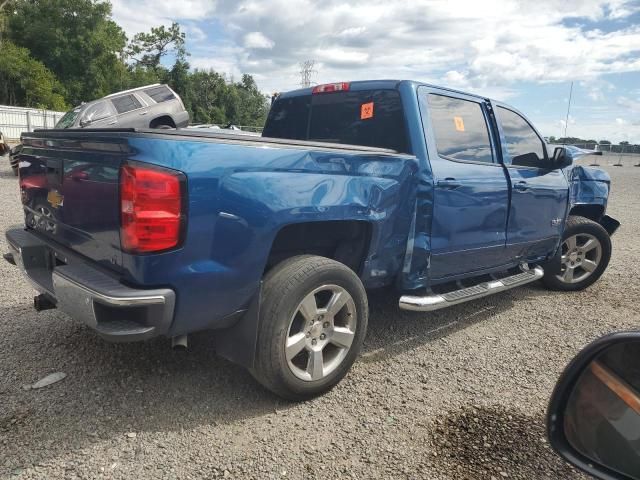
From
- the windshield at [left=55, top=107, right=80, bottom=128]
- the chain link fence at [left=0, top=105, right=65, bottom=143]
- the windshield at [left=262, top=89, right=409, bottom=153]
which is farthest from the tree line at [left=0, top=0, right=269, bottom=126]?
the windshield at [left=262, top=89, right=409, bottom=153]

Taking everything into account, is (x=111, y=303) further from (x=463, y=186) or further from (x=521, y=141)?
(x=521, y=141)

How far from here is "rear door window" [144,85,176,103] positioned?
35.9 feet

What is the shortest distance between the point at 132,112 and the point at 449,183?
8535 mm

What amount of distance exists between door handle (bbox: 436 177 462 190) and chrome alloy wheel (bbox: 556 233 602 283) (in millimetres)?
2546

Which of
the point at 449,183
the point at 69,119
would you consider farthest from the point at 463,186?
the point at 69,119

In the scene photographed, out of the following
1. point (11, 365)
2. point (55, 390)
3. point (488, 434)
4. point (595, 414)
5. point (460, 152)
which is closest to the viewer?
point (595, 414)

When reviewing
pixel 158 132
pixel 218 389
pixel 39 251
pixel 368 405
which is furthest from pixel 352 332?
pixel 39 251

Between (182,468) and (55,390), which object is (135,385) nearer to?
(55,390)

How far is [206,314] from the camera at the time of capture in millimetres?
2635

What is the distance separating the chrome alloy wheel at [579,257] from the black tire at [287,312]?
142 inches

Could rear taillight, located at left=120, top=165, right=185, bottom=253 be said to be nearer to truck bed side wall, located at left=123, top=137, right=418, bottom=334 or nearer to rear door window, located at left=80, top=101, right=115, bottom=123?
truck bed side wall, located at left=123, top=137, right=418, bottom=334

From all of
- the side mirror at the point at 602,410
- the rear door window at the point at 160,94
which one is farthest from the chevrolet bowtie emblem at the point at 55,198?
the rear door window at the point at 160,94

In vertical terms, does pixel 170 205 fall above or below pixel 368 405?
above

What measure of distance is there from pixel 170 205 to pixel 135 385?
1363mm
